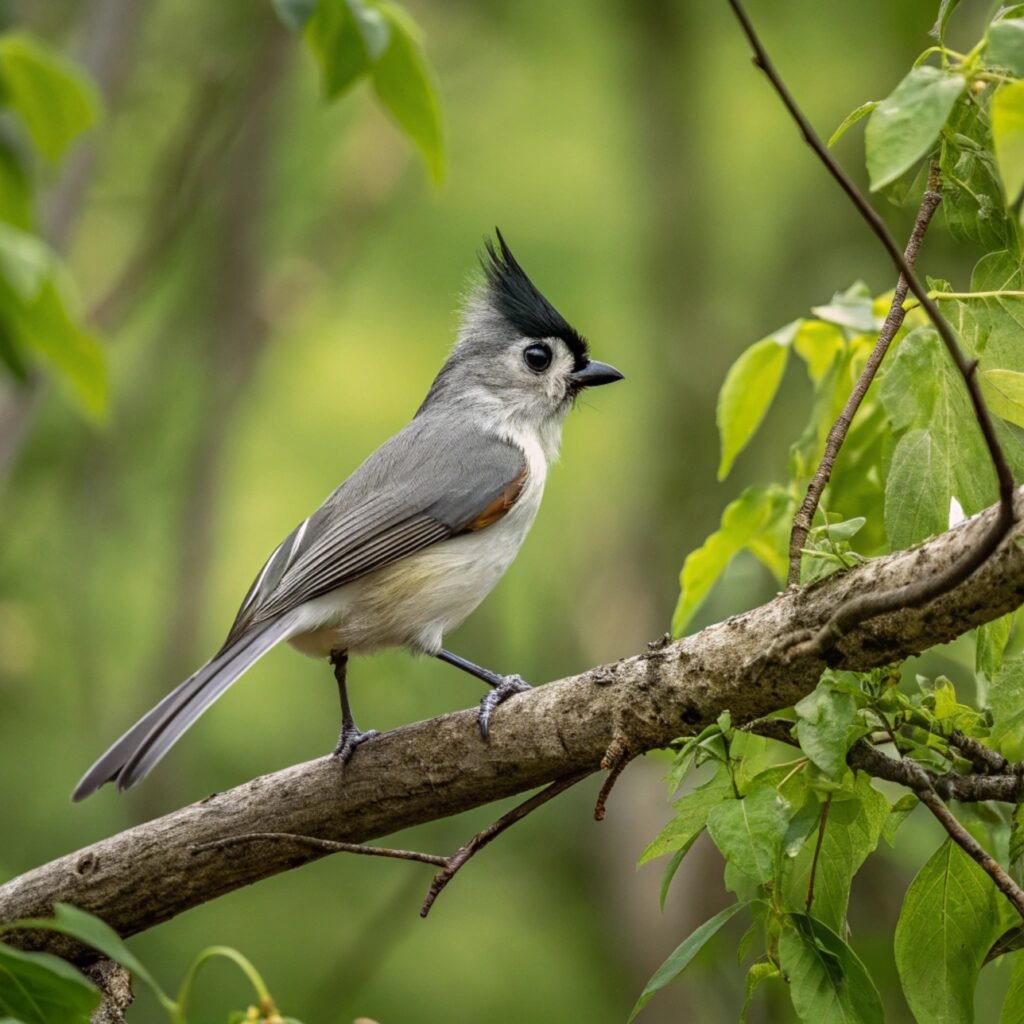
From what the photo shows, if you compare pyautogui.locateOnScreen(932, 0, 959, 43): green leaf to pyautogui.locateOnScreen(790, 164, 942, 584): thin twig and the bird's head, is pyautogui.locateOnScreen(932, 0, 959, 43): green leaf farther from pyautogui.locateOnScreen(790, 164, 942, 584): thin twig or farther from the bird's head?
the bird's head

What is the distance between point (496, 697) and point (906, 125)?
165 cm

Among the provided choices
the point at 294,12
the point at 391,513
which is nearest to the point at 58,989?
the point at 294,12

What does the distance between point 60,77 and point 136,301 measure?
14.0 feet

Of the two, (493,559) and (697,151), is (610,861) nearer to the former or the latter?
(493,559)

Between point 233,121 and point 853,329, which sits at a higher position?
point 233,121

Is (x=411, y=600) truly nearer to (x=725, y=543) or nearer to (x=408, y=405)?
(x=725, y=543)

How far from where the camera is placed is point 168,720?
2988 millimetres

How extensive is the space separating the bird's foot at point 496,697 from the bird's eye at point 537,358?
4.79ft

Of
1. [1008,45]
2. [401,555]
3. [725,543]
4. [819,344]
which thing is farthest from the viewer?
[401,555]

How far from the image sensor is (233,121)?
588 centimetres

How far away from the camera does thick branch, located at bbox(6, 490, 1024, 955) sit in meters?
1.93


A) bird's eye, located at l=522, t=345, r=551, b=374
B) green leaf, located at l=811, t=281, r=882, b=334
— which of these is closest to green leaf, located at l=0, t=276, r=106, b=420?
green leaf, located at l=811, t=281, r=882, b=334

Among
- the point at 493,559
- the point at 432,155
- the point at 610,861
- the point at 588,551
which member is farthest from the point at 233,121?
the point at 432,155

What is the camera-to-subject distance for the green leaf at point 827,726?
1.87 meters
